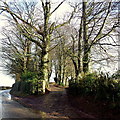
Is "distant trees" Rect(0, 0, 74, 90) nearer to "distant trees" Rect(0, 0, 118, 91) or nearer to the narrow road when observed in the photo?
"distant trees" Rect(0, 0, 118, 91)

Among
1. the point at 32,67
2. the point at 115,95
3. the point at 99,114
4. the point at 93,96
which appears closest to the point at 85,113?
the point at 99,114

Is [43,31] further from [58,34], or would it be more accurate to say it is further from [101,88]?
[101,88]

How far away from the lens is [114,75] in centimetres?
623

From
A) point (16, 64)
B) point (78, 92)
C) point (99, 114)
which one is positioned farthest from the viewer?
point (16, 64)

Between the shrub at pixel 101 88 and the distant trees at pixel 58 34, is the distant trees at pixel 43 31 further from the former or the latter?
the shrub at pixel 101 88

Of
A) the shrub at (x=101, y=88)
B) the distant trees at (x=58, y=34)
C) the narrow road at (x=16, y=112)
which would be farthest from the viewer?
the distant trees at (x=58, y=34)

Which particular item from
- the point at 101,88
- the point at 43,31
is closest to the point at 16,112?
the point at 101,88

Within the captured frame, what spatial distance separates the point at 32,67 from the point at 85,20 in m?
11.8

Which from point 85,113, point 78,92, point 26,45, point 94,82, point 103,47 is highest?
point 26,45

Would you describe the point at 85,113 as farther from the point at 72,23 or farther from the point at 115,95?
the point at 72,23

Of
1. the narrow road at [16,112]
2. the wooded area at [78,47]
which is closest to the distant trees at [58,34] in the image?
the wooded area at [78,47]

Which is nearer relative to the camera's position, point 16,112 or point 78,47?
point 16,112

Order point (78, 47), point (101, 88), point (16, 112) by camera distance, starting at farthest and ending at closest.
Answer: point (78, 47)
point (101, 88)
point (16, 112)

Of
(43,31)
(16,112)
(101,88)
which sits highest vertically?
(43,31)
